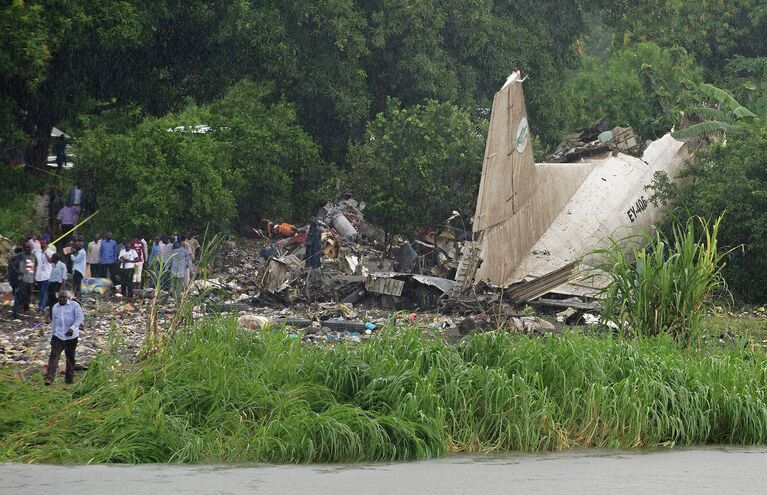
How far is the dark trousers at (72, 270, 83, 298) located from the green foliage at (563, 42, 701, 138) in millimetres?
21342

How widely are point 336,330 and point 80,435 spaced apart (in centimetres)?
873

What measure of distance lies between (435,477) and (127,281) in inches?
540

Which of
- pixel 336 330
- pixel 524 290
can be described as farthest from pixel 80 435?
pixel 524 290

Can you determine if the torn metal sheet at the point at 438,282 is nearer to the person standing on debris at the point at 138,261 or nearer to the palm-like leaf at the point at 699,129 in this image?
the person standing on debris at the point at 138,261

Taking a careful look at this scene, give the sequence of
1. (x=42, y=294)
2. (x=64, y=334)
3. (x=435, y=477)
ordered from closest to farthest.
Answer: (x=435, y=477)
(x=64, y=334)
(x=42, y=294)

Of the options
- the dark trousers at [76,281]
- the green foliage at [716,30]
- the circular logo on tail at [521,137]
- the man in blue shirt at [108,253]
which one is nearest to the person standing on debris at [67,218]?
the man in blue shirt at [108,253]

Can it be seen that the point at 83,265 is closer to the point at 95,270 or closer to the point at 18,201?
the point at 95,270

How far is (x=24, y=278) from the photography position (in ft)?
67.3

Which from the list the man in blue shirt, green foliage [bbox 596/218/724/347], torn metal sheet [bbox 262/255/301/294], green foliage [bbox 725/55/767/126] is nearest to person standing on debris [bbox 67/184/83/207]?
the man in blue shirt

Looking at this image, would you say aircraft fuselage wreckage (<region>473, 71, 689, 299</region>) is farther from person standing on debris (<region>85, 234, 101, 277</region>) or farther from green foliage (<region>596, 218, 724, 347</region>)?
person standing on debris (<region>85, 234, 101, 277</region>)

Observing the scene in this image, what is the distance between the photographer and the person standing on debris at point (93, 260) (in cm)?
2403

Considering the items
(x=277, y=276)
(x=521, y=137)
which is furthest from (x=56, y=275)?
(x=521, y=137)

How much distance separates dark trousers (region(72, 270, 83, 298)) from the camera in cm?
2238

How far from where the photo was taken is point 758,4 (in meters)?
43.7
